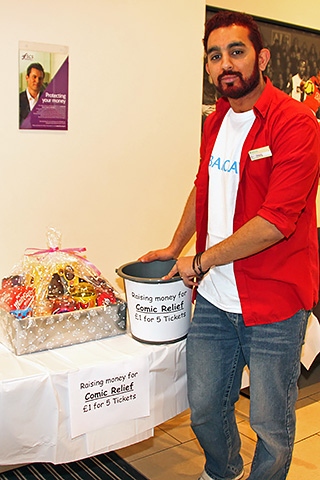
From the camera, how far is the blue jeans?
5.77 ft

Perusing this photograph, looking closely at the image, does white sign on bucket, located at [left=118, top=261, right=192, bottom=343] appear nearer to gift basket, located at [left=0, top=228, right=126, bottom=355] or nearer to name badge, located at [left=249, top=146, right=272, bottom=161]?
gift basket, located at [left=0, top=228, right=126, bottom=355]

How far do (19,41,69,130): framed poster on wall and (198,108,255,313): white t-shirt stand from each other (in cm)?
65

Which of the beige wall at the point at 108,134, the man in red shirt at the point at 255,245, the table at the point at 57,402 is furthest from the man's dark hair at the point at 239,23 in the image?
the table at the point at 57,402

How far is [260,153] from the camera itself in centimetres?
170

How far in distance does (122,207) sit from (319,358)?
5.16 feet

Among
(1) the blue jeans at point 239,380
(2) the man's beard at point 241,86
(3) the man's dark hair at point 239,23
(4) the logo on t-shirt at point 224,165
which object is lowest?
(1) the blue jeans at point 239,380

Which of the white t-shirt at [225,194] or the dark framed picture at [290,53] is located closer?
the white t-shirt at [225,194]

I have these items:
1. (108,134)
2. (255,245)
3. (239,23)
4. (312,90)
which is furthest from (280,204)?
(312,90)

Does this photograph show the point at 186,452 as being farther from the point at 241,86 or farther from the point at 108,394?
the point at 241,86

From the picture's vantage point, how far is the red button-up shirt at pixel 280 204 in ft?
5.35

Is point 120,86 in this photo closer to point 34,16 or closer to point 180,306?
point 34,16

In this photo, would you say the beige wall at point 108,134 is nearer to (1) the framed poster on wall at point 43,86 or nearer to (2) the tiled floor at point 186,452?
(1) the framed poster on wall at point 43,86

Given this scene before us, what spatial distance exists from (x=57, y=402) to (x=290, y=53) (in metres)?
2.56

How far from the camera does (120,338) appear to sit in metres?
1.85
